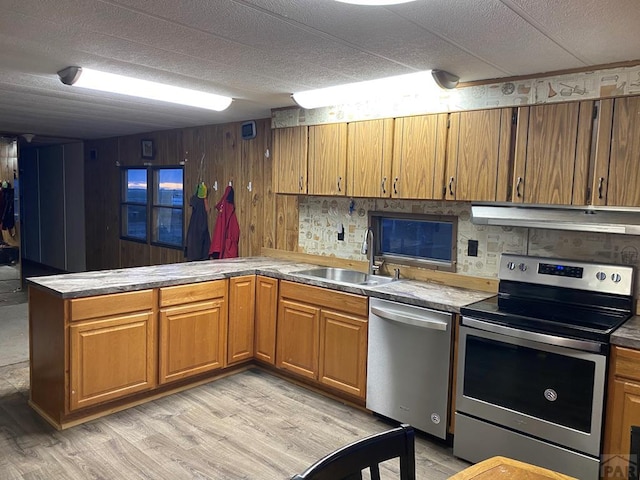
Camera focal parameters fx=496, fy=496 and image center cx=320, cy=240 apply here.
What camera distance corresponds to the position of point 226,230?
16.7 ft

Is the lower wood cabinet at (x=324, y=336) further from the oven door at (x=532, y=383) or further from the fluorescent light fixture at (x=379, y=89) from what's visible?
the fluorescent light fixture at (x=379, y=89)

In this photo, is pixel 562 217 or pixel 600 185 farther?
pixel 562 217

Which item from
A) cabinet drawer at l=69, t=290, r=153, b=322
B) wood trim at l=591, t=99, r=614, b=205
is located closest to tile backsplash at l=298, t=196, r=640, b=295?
wood trim at l=591, t=99, r=614, b=205

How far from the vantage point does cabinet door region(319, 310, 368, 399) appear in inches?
131

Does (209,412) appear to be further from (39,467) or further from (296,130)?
(296,130)

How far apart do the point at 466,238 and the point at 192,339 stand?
2.08 meters

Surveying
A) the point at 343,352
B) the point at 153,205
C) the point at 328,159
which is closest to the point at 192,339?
the point at 343,352

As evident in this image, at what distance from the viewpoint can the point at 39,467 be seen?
8.54ft

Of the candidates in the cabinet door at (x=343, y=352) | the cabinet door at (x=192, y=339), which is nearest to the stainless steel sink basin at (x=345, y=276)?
the cabinet door at (x=343, y=352)

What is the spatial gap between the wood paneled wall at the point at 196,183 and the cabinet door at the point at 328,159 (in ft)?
2.04

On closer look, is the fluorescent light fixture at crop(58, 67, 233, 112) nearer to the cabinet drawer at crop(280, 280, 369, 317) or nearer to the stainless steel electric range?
the cabinet drawer at crop(280, 280, 369, 317)

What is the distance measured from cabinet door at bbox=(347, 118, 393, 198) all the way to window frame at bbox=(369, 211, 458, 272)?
32 cm

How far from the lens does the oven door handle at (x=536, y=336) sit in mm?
2328

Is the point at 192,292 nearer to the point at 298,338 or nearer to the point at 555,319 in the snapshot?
the point at 298,338
